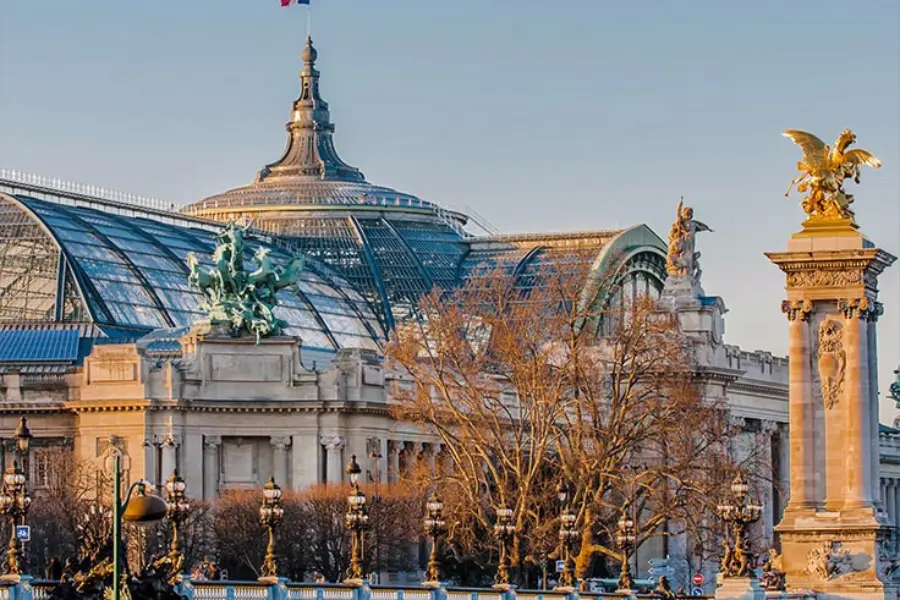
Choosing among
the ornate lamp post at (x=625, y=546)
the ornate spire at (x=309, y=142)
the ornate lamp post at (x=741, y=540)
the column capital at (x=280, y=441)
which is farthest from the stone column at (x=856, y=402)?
the ornate spire at (x=309, y=142)

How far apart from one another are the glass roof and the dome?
20.5 feet

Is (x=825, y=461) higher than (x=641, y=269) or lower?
lower

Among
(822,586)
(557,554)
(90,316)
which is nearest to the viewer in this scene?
(822,586)

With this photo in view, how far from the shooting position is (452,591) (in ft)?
246

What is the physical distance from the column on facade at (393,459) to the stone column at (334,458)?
7.65 ft

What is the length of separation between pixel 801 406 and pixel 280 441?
218ft

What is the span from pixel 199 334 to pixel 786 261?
66751 millimetres

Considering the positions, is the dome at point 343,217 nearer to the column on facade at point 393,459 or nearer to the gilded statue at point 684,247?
the gilded statue at point 684,247

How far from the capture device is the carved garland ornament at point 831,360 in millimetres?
75000

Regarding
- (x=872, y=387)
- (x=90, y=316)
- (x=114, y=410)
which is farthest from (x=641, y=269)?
(x=872, y=387)

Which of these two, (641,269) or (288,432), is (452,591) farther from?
(641,269)

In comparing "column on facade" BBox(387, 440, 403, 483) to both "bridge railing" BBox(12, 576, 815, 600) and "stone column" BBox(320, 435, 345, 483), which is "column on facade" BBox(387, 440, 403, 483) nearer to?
"stone column" BBox(320, 435, 345, 483)

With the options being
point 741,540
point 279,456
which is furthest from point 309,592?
point 279,456

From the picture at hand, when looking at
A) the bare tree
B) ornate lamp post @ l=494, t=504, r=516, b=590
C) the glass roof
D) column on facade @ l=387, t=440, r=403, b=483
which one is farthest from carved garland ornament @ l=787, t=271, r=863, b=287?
the glass roof
